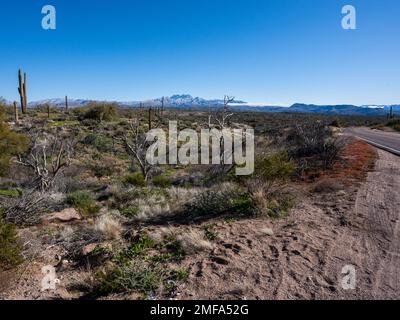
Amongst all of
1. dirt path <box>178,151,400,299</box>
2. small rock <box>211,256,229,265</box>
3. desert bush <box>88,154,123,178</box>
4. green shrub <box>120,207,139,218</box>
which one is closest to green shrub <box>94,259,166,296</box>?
dirt path <box>178,151,400,299</box>

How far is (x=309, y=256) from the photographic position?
5297mm

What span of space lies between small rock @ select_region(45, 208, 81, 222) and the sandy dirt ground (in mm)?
2116

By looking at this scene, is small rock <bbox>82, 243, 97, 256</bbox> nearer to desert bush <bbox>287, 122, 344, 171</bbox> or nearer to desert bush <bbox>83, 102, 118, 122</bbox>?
desert bush <bbox>287, 122, 344, 171</bbox>

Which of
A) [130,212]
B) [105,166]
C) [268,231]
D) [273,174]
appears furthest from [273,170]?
[105,166]

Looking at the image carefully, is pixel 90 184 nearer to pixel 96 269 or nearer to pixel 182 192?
pixel 182 192

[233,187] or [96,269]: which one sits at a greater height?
[233,187]

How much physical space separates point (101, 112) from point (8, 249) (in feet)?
107

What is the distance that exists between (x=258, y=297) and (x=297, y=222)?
3025mm

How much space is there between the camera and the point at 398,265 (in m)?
4.85

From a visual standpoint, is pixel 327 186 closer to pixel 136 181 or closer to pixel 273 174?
pixel 273 174

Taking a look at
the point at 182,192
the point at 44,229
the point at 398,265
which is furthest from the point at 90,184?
the point at 398,265

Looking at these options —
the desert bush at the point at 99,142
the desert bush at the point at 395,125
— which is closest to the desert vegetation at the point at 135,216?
the desert bush at the point at 99,142
